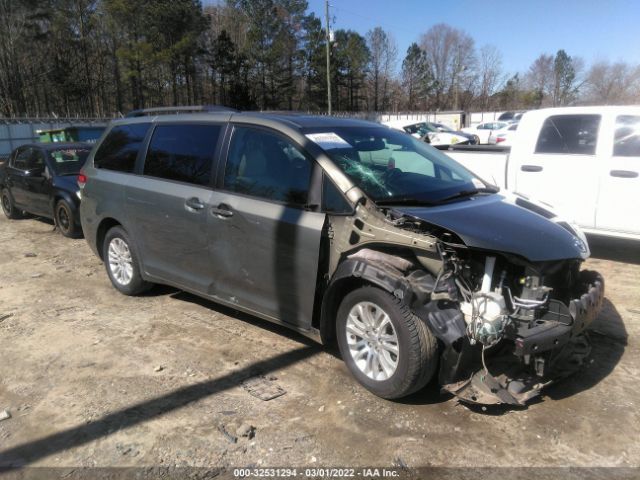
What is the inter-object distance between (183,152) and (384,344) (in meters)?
2.59

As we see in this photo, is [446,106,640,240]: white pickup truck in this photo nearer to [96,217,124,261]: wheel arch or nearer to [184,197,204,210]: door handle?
[184,197,204,210]: door handle

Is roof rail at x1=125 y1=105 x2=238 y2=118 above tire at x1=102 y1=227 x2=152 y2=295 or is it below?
above

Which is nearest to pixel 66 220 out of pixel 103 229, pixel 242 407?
pixel 103 229

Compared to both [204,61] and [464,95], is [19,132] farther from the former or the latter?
[464,95]

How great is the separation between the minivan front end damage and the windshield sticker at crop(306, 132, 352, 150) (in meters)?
0.64

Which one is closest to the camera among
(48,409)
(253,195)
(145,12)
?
(48,409)

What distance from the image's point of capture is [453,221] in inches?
130

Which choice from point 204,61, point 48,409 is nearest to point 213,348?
point 48,409

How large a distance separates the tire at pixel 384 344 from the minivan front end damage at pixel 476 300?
0.30ft

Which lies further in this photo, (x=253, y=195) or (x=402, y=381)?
(x=253, y=195)

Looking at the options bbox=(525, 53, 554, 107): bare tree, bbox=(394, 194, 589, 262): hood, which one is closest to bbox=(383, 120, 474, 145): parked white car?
bbox=(394, 194, 589, 262): hood

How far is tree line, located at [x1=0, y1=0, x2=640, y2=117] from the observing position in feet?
153

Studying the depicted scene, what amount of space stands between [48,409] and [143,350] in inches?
37.5

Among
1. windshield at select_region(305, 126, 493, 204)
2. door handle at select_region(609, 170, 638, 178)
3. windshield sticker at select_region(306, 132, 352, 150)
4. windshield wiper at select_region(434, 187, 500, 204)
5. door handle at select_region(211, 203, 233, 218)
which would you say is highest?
windshield sticker at select_region(306, 132, 352, 150)
